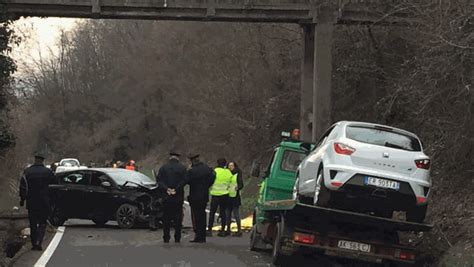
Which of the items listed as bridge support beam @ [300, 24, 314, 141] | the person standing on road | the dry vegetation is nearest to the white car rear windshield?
→ the dry vegetation

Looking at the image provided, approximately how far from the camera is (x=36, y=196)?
13.6m

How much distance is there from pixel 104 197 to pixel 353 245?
31.3ft

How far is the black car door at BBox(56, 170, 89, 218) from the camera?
18516 mm

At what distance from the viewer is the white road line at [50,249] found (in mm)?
11908

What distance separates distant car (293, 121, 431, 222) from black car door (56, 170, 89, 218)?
31.6 feet

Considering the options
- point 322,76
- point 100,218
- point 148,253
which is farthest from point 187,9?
point 148,253

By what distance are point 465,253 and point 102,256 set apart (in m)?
6.28

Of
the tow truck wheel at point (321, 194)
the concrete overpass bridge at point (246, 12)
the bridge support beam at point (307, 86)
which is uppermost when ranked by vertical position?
the concrete overpass bridge at point (246, 12)

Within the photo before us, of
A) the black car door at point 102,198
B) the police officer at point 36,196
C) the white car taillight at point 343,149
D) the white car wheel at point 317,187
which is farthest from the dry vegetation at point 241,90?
the black car door at point 102,198

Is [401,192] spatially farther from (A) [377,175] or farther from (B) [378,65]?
(B) [378,65]

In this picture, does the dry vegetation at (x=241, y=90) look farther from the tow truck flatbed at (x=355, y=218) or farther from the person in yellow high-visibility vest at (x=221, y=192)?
the person in yellow high-visibility vest at (x=221, y=192)

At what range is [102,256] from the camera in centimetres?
1270

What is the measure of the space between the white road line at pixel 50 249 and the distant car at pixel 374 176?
483 cm

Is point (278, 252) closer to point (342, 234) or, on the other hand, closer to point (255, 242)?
point (342, 234)
